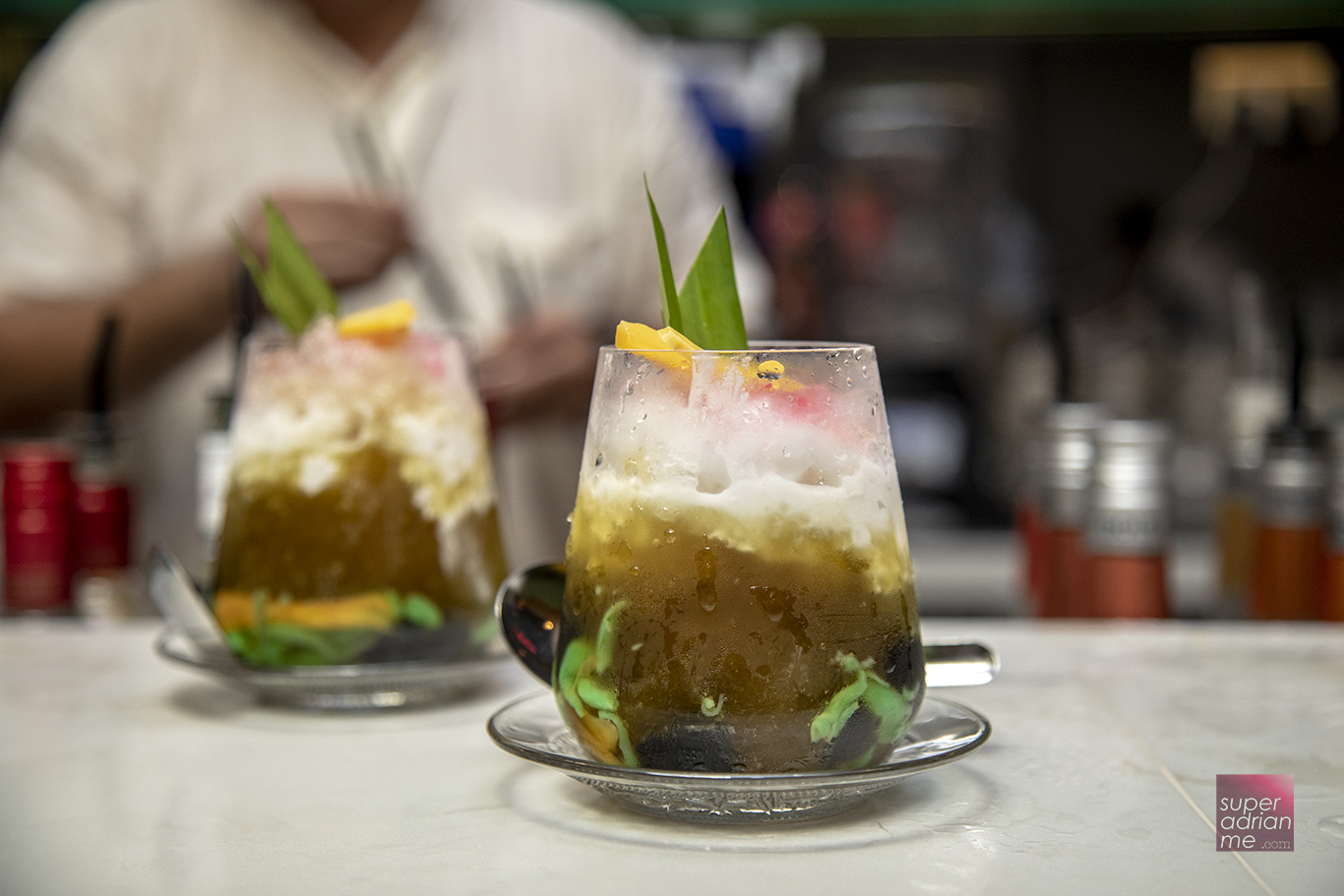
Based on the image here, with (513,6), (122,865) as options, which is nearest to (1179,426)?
(513,6)

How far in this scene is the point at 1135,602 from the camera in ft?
3.37

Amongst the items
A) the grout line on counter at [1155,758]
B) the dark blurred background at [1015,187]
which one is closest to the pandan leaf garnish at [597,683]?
the grout line on counter at [1155,758]

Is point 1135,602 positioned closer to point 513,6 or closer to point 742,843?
point 742,843

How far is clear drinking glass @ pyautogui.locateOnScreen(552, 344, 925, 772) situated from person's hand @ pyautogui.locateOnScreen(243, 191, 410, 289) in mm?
1189

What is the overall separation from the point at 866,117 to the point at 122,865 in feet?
9.46

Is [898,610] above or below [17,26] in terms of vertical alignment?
below

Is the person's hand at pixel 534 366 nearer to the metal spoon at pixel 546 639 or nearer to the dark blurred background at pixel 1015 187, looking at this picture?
the metal spoon at pixel 546 639

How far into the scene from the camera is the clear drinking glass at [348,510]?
2.32 ft

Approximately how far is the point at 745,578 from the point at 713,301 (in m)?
0.12

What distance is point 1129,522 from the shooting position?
101cm

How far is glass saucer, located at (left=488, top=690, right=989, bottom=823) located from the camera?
486 millimetres

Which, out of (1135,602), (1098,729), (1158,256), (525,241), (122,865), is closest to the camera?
(122,865)

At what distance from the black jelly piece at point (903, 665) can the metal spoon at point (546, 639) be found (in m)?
0.06

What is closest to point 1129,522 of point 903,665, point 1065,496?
point 1065,496
